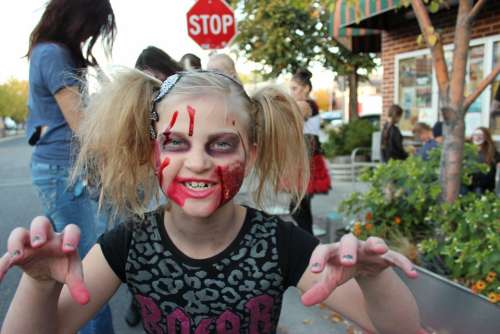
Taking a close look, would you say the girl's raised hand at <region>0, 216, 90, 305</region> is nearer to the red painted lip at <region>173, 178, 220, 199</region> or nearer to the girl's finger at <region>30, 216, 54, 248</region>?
the girl's finger at <region>30, 216, 54, 248</region>

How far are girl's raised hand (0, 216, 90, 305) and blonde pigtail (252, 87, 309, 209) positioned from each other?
2.33ft

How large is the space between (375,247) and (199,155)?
582mm

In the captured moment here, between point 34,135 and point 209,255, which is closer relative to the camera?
point 209,255

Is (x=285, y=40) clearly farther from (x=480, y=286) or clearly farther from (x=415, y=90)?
(x=480, y=286)

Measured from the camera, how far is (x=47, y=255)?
122 cm

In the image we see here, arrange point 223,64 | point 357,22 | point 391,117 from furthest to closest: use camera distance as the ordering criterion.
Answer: point 391,117 < point 357,22 < point 223,64

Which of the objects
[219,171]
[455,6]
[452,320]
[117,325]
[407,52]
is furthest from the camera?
[407,52]

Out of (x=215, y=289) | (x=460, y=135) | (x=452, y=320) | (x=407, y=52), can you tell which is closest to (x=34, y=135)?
(x=215, y=289)

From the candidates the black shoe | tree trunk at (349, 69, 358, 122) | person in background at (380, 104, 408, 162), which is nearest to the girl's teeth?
the black shoe

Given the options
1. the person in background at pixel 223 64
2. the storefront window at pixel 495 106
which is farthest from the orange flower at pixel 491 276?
the storefront window at pixel 495 106

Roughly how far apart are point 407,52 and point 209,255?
24.3 ft

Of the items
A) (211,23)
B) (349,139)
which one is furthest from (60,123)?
(349,139)

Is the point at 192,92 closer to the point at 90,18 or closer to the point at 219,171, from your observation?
the point at 219,171

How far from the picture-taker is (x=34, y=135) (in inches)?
96.0
